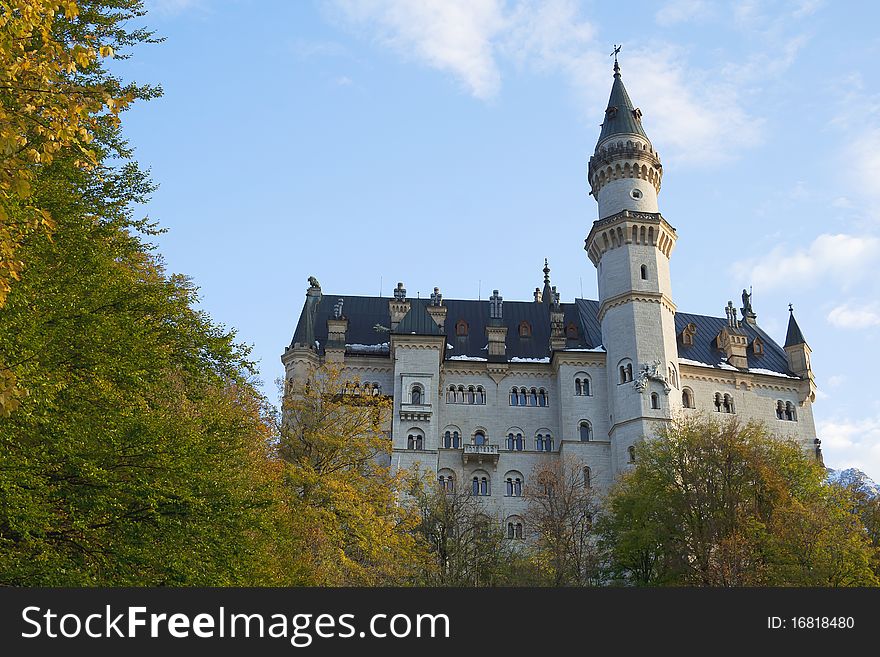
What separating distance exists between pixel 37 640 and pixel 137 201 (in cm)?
1337

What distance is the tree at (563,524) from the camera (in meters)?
41.9

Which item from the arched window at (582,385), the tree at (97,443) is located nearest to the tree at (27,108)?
the tree at (97,443)

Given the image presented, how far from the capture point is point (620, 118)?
70500 mm

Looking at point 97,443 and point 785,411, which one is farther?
point 785,411

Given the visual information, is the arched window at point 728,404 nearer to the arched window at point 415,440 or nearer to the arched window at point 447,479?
the arched window at point 447,479

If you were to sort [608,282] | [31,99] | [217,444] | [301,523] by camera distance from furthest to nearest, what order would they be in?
1. [608,282]
2. [301,523]
3. [217,444]
4. [31,99]

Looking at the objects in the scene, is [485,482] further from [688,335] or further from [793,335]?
[793,335]

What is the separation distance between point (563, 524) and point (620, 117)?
37226 mm

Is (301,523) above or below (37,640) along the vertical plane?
above

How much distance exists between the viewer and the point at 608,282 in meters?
64.6

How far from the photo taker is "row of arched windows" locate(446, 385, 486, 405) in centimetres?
6400

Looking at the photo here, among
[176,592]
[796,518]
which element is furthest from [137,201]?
[796,518]

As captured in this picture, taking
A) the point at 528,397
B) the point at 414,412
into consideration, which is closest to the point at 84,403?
the point at 414,412

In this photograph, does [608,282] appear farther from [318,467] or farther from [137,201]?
[137,201]
